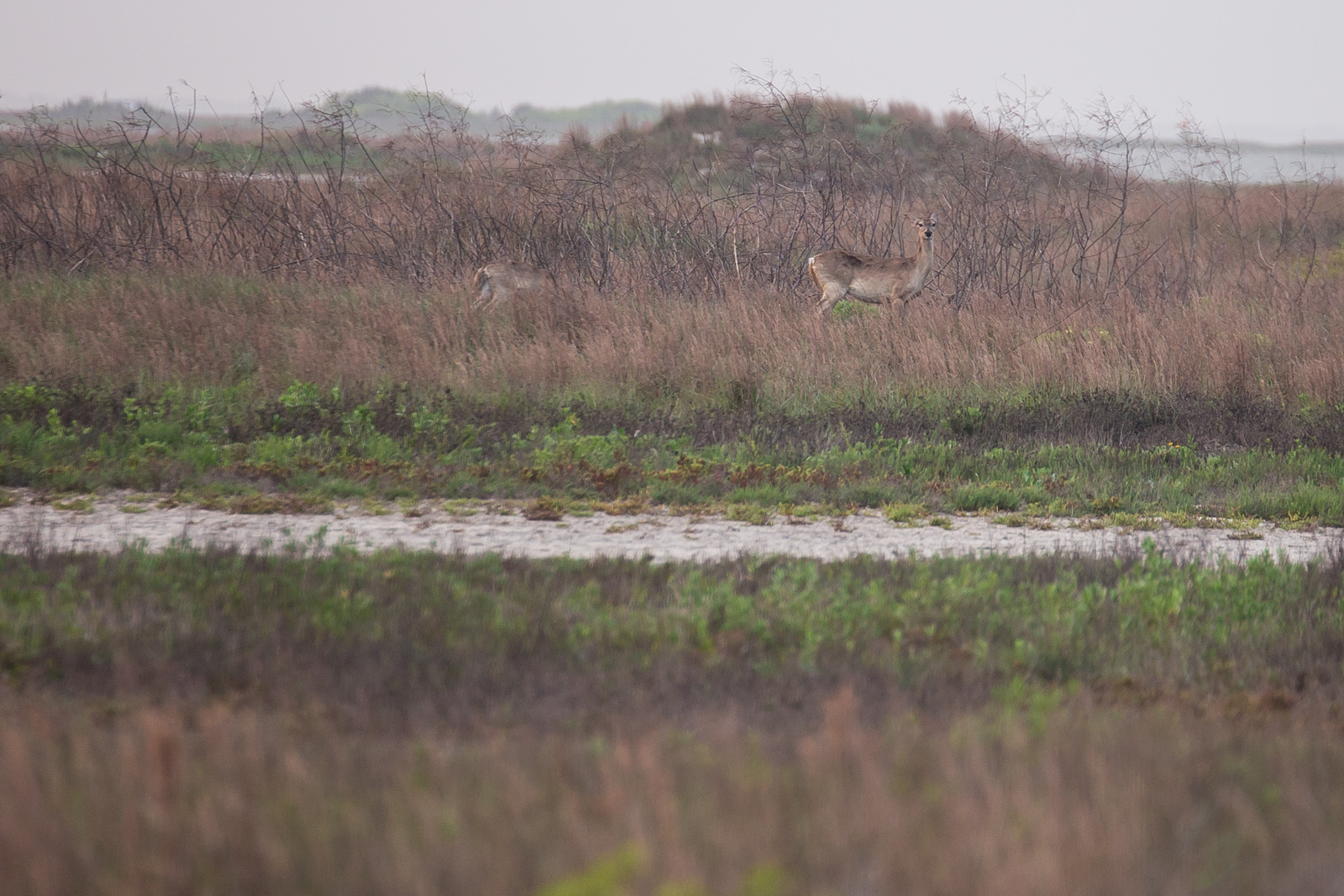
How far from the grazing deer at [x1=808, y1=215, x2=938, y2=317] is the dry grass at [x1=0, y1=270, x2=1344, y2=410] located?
Answer: 130cm

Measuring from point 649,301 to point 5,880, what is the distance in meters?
14.3

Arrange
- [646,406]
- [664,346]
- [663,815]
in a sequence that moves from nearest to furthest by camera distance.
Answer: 1. [663,815]
2. [646,406]
3. [664,346]

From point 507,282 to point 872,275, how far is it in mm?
5660

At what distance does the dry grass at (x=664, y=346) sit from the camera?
1295 centimetres

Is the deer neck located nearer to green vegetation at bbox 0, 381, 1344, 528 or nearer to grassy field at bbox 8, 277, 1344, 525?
grassy field at bbox 8, 277, 1344, 525

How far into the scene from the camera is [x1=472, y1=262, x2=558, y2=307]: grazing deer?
16.0m

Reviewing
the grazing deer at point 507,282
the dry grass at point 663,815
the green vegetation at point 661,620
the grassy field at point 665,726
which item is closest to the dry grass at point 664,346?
the grazing deer at point 507,282

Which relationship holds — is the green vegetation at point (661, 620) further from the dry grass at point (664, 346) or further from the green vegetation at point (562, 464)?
the dry grass at point (664, 346)

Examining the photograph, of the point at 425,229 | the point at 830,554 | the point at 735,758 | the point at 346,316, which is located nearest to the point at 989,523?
the point at 830,554

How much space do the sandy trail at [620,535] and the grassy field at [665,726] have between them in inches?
27.4

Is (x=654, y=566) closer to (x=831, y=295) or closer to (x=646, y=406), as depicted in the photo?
(x=646, y=406)

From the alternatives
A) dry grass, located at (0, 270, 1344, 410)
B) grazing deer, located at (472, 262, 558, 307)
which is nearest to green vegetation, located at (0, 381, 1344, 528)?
dry grass, located at (0, 270, 1344, 410)

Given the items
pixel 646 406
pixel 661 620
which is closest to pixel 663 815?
pixel 661 620

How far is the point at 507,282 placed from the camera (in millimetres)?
16203
